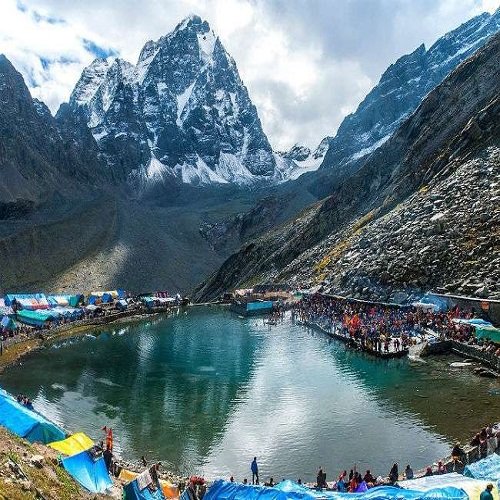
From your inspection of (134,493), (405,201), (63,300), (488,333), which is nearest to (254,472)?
(134,493)

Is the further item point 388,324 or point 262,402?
point 388,324

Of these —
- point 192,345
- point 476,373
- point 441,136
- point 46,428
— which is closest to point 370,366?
point 476,373

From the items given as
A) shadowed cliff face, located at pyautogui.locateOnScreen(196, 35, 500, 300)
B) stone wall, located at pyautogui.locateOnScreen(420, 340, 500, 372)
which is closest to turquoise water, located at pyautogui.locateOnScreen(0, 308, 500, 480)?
stone wall, located at pyautogui.locateOnScreen(420, 340, 500, 372)

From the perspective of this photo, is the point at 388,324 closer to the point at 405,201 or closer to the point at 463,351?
the point at 463,351

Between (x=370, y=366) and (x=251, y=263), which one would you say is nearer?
Result: (x=370, y=366)

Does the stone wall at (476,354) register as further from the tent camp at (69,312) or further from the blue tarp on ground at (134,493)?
the tent camp at (69,312)

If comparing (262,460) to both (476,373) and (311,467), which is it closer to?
(311,467)

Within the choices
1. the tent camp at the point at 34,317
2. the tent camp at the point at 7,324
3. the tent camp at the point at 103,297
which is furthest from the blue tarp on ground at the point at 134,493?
the tent camp at the point at 103,297
